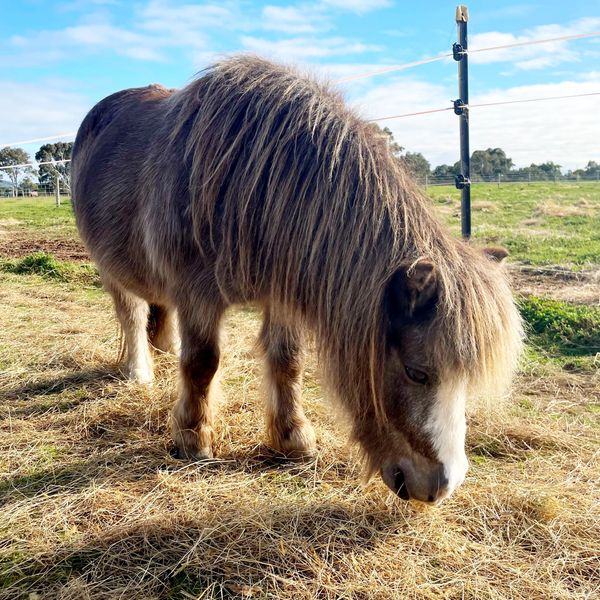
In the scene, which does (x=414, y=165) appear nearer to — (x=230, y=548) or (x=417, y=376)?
(x=417, y=376)

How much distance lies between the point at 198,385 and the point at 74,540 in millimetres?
963

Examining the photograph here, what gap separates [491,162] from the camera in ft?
126

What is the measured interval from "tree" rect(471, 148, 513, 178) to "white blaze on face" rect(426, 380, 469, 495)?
115ft

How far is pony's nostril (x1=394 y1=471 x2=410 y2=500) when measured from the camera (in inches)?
81.8

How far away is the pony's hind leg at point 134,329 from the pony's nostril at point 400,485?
2355 millimetres

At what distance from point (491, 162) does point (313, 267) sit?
132ft

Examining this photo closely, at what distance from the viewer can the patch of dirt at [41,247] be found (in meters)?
8.79

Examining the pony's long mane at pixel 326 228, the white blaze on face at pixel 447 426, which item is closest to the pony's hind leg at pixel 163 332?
the pony's long mane at pixel 326 228

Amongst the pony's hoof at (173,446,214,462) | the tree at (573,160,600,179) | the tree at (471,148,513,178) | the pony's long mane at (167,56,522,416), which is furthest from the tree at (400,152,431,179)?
the tree at (573,160,600,179)

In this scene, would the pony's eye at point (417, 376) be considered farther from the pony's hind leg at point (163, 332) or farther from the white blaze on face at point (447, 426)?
the pony's hind leg at point (163, 332)

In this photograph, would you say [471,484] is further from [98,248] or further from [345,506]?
[98,248]

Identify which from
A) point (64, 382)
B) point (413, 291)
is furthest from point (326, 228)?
point (64, 382)

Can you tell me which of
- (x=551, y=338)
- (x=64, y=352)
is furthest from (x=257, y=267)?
(x=551, y=338)

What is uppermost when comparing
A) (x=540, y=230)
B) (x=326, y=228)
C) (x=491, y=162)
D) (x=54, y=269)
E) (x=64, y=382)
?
(x=491, y=162)
